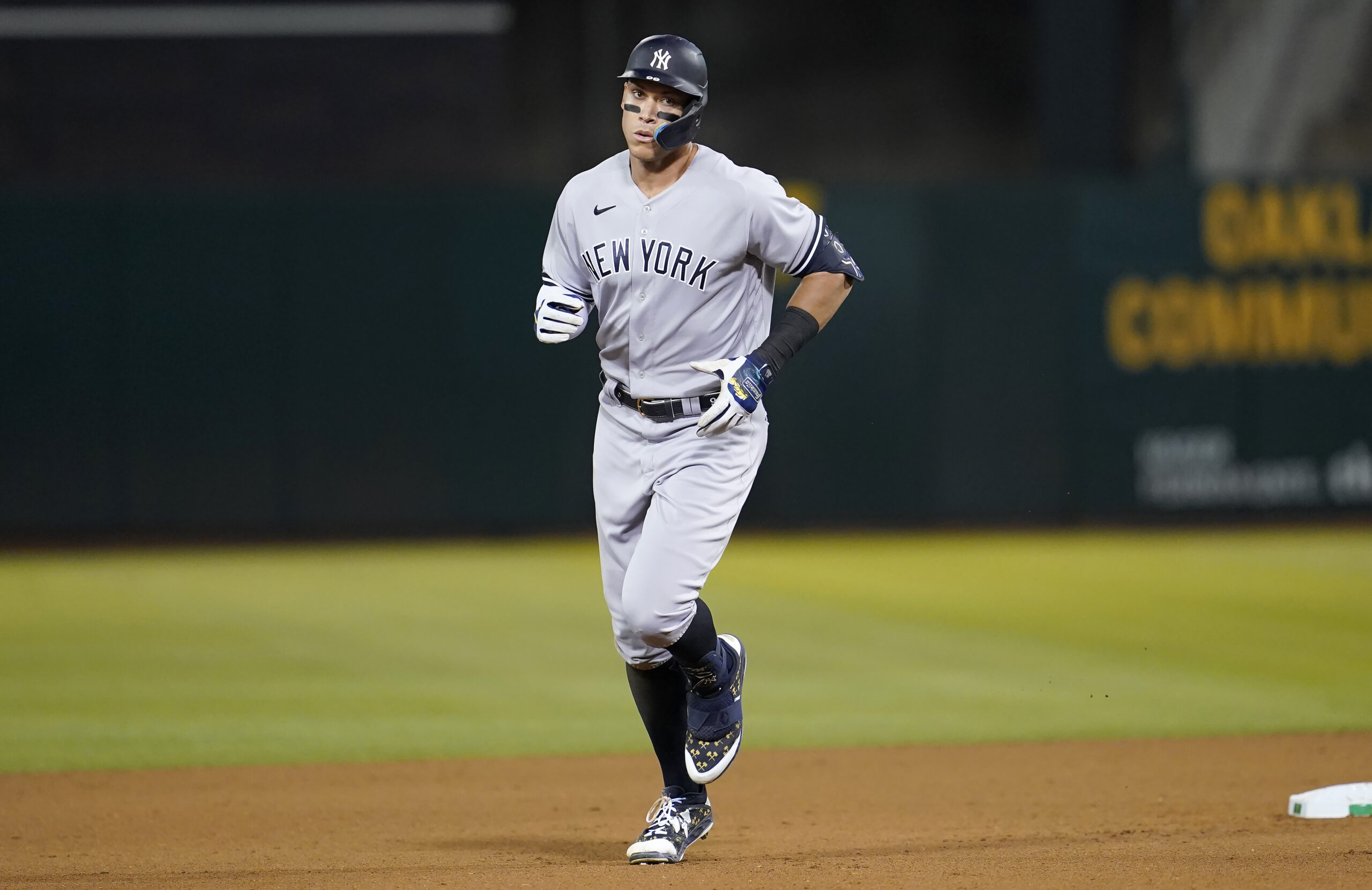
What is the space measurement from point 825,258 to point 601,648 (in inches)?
172

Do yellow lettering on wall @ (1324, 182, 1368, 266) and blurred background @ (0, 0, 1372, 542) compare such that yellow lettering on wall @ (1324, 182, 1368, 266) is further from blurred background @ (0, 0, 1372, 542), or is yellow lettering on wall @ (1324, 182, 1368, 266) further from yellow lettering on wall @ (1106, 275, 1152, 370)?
yellow lettering on wall @ (1106, 275, 1152, 370)

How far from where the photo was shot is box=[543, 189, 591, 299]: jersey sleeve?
4797 millimetres

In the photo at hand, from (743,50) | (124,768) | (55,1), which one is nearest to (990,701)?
(124,768)

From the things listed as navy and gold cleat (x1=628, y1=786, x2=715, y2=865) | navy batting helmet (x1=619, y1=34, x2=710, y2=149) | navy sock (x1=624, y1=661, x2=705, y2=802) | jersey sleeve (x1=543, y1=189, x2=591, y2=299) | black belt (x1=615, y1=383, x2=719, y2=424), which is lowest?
navy and gold cleat (x1=628, y1=786, x2=715, y2=865)

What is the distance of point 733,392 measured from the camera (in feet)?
14.7

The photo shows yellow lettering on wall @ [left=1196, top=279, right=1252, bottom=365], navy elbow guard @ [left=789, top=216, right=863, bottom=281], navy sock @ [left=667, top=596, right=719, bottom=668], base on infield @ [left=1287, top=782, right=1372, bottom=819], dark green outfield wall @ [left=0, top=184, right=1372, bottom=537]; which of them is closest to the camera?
navy sock @ [left=667, top=596, right=719, bottom=668]

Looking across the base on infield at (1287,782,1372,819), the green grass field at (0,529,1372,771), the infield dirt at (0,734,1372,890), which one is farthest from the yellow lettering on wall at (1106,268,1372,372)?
the base on infield at (1287,782,1372,819)

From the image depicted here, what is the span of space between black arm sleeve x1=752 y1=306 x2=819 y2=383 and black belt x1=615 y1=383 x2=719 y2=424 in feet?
0.55

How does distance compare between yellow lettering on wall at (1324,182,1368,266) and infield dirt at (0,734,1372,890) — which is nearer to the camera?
infield dirt at (0,734,1372,890)

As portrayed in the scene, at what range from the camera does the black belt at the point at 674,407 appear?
468 centimetres

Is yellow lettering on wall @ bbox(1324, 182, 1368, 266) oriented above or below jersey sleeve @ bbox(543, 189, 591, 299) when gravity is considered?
below

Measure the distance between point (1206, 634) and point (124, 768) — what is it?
5.39 m

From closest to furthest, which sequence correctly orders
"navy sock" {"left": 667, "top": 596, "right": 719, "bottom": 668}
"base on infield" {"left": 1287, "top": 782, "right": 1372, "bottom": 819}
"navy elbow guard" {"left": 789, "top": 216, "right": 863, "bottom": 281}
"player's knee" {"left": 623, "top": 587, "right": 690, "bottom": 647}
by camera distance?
"player's knee" {"left": 623, "top": 587, "right": 690, "bottom": 647} < "navy sock" {"left": 667, "top": 596, "right": 719, "bottom": 668} < "navy elbow guard" {"left": 789, "top": 216, "right": 863, "bottom": 281} < "base on infield" {"left": 1287, "top": 782, "right": 1372, "bottom": 819}

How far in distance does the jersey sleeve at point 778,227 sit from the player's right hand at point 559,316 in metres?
0.48
